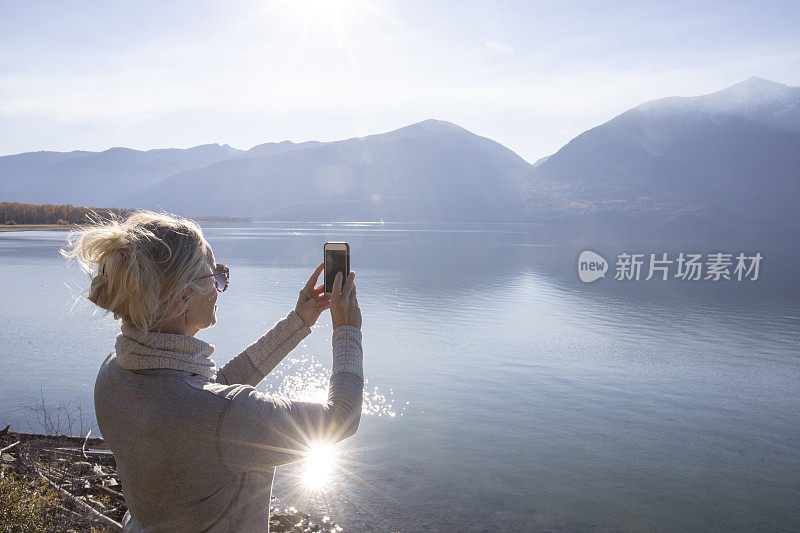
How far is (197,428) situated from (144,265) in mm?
565

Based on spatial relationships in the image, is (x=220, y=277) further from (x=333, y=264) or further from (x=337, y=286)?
(x=333, y=264)

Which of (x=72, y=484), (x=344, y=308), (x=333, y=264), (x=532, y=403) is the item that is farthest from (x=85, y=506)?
(x=532, y=403)

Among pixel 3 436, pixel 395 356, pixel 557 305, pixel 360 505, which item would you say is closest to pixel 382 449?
pixel 360 505

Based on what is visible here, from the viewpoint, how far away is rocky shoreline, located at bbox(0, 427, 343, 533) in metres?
5.83

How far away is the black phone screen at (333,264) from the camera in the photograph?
267cm

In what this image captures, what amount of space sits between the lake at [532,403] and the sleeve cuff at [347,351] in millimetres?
1346

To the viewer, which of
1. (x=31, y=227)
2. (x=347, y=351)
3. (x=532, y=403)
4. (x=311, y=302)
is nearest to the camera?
(x=347, y=351)

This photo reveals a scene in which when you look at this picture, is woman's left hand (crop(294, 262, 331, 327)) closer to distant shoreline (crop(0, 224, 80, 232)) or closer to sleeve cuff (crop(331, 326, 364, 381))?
sleeve cuff (crop(331, 326, 364, 381))

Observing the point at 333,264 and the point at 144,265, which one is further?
the point at 333,264

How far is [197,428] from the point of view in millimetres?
1862

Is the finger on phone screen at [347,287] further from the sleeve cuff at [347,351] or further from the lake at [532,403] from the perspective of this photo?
the lake at [532,403]

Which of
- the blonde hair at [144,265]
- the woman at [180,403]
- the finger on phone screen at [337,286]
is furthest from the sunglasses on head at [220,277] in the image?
the finger on phone screen at [337,286]

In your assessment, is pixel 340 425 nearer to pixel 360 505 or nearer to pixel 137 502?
pixel 137 502

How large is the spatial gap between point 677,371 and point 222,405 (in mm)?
19191
